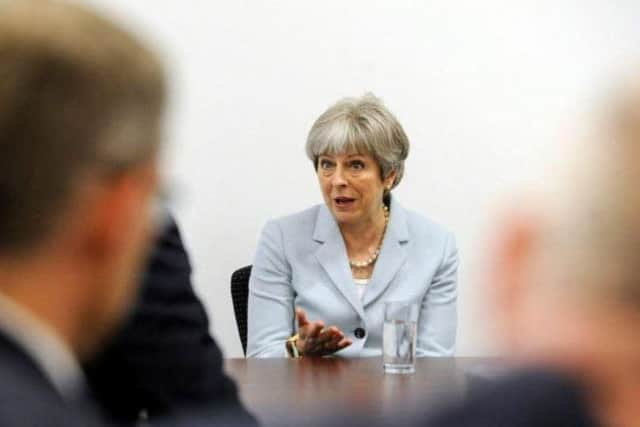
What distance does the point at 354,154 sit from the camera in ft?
11.9

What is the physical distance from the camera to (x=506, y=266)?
0.77 metres

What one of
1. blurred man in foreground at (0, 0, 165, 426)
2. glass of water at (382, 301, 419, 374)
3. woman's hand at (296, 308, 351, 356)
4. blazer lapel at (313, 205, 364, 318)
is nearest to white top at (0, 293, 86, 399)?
blurred man in foreground at (0, 0, 165, 426)

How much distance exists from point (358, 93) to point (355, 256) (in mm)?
1134

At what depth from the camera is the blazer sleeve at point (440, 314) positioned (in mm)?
3344

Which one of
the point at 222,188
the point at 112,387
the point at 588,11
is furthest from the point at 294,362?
the point at 588,11

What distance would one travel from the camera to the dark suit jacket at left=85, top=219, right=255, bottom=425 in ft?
5.50

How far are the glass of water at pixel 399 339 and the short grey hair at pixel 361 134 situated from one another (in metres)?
0.96

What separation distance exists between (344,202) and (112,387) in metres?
2.00

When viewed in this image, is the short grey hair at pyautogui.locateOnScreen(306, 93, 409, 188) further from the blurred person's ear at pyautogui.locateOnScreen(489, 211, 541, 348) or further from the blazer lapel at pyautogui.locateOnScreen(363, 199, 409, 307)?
the blurred person's ear at pyautogui.locateOnScreen(489, 211, 541, 348)

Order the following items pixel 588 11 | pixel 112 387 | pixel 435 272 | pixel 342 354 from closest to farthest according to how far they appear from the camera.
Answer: pixel 112 387
pixel 342 354
pixel 435 272
pixel 588 11

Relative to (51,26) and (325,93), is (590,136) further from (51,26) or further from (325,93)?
(325,93)

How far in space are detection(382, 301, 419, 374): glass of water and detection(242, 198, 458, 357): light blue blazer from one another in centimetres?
47

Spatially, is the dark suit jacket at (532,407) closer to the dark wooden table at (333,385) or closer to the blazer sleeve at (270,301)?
the dark wooden table at (333,385)

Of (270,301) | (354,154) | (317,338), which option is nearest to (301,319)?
(317,338)
